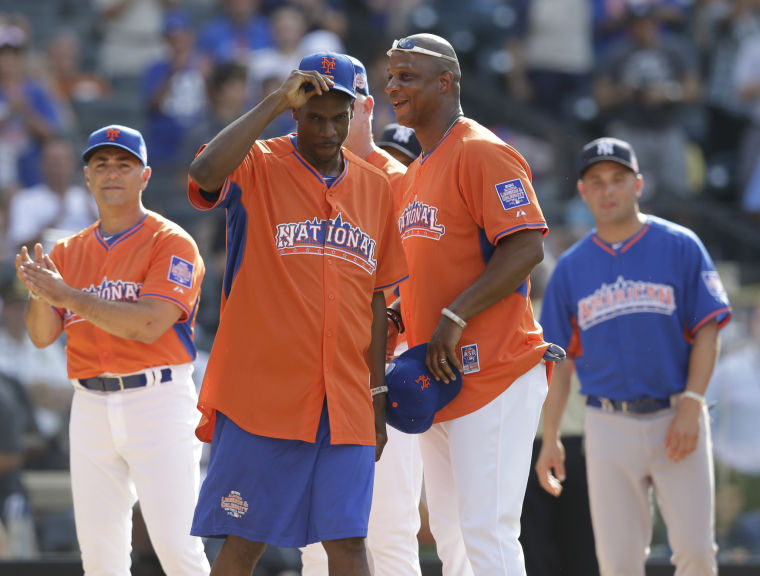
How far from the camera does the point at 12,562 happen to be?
7453 mm

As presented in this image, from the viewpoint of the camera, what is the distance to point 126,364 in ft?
17.3

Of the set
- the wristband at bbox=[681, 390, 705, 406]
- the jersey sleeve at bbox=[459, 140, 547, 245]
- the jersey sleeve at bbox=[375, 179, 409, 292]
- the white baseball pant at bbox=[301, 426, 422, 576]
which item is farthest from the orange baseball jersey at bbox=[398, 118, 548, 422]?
the wristband at bbox=[681, 390, 705, 406]

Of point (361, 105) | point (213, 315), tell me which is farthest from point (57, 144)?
point (361, 105)

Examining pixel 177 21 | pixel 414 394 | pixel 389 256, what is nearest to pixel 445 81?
pixel 389 256

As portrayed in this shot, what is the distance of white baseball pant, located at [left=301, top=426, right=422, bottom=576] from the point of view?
15.9ft

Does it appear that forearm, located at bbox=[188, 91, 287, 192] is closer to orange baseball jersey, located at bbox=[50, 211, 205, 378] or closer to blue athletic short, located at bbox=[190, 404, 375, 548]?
blue athletic short, located at bbox=[190, 404, 375, 548]

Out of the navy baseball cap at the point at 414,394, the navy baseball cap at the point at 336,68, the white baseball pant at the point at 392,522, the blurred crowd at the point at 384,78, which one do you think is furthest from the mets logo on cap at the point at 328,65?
the blurred crowd at the point at 384,78

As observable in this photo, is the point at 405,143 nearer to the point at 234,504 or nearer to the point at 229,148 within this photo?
the point at 229,148

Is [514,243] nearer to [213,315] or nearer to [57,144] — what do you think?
[213,315]

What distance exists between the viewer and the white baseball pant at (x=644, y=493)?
5.71m

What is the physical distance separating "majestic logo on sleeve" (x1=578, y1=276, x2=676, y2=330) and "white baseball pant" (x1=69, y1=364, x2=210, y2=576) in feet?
7.27

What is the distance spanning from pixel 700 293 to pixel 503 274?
1.90 meters

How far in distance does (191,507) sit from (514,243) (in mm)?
2015

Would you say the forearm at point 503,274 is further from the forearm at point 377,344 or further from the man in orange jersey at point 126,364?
the man in orange jersey at point 126,364
